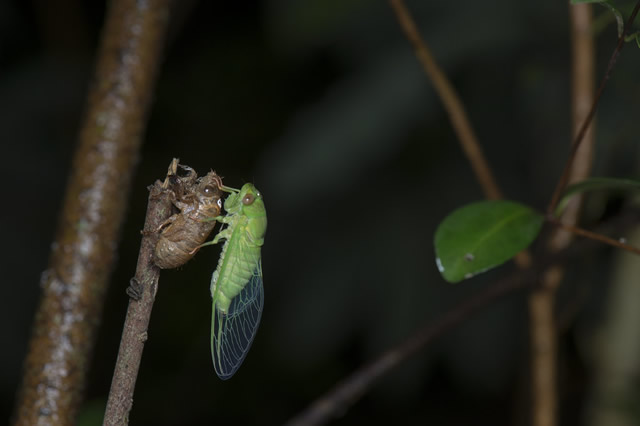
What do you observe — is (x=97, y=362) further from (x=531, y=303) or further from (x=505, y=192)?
(x=531, y=303)

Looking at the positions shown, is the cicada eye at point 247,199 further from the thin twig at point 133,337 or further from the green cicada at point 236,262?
the thin twig at point 133,337

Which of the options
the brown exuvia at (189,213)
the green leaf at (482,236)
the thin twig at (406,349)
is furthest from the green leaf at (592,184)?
the brown exuvia at (189,213)

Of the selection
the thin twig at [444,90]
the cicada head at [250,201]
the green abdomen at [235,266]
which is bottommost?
the green abdomen at [235,266]

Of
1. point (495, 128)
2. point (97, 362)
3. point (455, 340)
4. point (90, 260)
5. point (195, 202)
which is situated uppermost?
point (495, 128)

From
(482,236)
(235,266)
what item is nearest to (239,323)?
(235,266)

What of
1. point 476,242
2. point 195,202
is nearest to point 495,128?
point 476,242

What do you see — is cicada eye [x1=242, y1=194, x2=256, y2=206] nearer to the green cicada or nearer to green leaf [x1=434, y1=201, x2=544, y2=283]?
the green cicada
